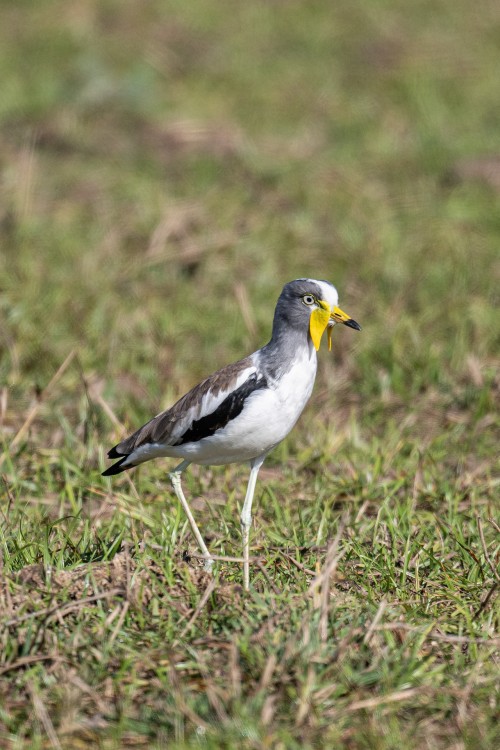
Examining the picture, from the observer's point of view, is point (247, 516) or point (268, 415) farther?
point (247, 516)

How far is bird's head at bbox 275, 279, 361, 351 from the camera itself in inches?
179

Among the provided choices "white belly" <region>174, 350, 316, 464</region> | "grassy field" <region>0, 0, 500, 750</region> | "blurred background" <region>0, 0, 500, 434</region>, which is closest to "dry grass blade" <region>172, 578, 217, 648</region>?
"grassy field" <region>0, 0, 500, 750</region>

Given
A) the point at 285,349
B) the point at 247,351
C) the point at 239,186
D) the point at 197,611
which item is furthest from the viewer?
the point at 239,186

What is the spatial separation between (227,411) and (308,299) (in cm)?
57

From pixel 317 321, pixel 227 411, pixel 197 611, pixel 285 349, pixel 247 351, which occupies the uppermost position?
pixel 317 321

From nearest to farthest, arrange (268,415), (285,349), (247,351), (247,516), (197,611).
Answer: (197,611) → (268,415) → (285,349) → (247,516) → (247,351)

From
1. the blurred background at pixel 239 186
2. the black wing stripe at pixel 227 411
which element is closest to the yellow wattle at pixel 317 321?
the black wing stripe at pixel 227 411

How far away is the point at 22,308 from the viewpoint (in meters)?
7.48

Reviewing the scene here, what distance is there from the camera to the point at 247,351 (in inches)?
287

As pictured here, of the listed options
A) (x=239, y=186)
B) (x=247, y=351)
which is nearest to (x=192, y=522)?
(x=247, y=351)

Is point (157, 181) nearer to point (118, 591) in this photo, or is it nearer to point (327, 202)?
point (327, 202)

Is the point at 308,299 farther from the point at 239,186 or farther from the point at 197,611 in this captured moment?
the point at 239,186

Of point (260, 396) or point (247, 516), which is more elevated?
point (260, 396)

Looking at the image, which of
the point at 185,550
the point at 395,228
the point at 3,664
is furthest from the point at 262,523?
the point at 395,228
